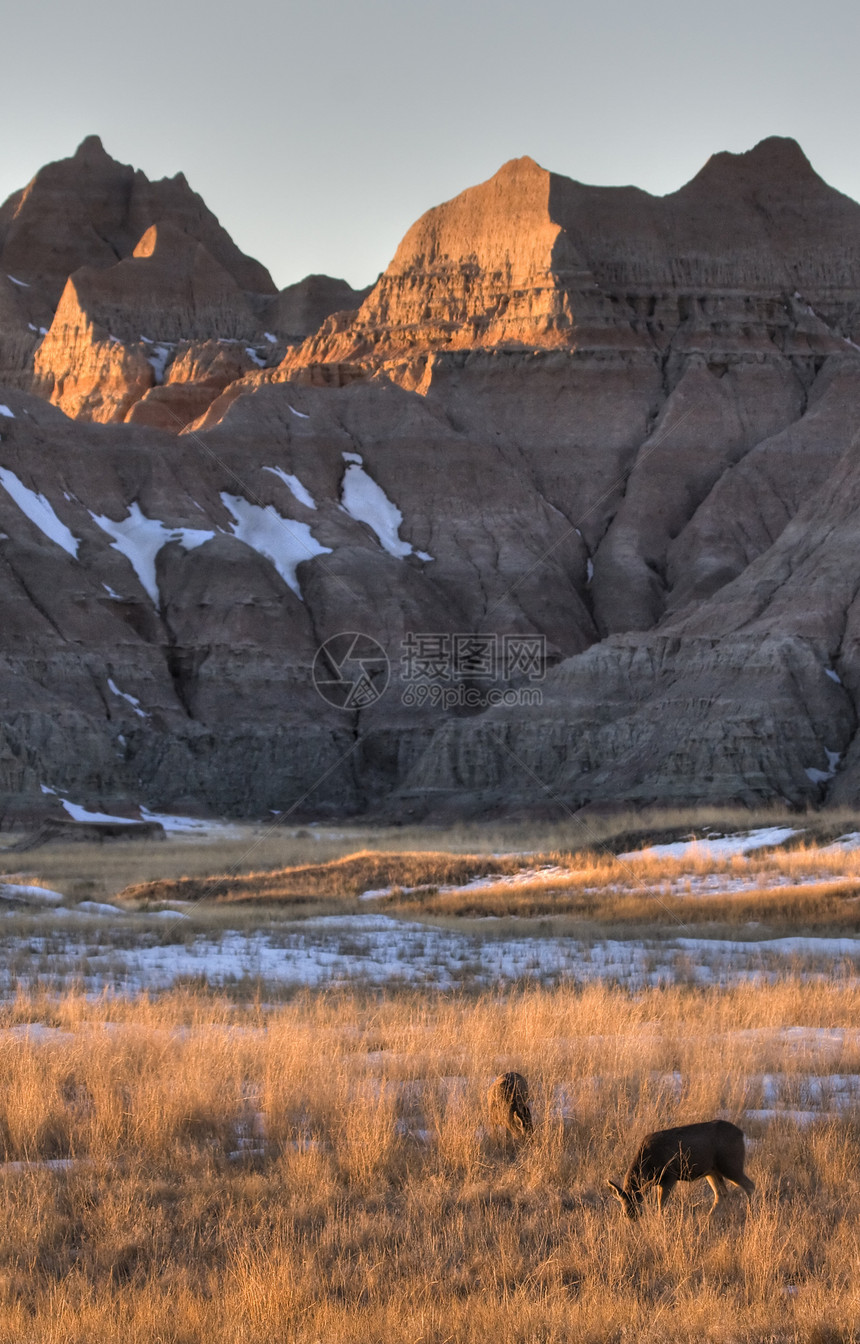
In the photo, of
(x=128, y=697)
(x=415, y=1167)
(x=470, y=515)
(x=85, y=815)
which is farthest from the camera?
(x=470, y=515)

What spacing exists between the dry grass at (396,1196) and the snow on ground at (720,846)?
804 inches

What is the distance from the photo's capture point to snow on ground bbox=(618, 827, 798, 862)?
31.8 meters

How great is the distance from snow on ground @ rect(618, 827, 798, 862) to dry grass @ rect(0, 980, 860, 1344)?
20422mm

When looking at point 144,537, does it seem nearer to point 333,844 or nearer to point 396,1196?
point 333,844

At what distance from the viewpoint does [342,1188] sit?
24.4 feet

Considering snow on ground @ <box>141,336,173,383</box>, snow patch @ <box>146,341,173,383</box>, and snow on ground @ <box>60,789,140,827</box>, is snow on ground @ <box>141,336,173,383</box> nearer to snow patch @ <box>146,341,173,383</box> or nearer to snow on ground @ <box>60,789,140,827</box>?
snow patch @ <box>146,341,173,383</box>

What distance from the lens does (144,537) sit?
82.3m

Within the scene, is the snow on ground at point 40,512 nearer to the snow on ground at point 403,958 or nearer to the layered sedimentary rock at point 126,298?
the layered sedimentary rock at point 126,298

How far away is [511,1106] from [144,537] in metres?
76.5

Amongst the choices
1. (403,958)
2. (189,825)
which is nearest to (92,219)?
(189,825)

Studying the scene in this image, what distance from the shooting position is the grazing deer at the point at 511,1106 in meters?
8.25

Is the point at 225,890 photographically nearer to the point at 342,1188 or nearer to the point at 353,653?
the point at 342,1188

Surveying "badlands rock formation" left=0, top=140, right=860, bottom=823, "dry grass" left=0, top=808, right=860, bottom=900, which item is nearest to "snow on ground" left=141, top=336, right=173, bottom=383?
"badlands rock formation" left=0, top=140, right=860, bottom=823

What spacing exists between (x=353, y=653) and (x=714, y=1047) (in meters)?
69.4
